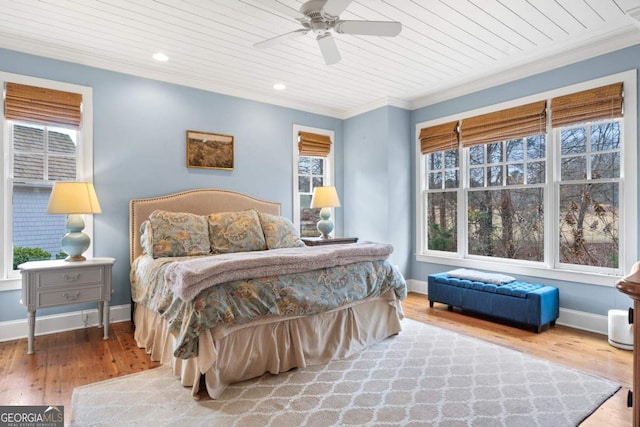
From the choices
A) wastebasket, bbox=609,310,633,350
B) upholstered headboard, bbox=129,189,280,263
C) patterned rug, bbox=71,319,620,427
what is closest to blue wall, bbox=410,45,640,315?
wastebasket, bbox=609,310,633,350

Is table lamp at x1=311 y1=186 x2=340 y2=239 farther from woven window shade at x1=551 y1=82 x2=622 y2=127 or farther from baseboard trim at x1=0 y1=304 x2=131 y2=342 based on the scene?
woven window shade at x1=551 y1=82 x2=622 y2=127

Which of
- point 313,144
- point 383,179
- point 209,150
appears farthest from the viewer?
point 313,144

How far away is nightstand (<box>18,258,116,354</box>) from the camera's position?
2.85m

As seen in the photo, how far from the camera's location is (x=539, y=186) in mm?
3814

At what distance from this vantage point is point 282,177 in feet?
16.1

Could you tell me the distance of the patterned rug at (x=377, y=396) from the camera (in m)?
1.96

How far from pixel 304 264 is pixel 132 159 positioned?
2412mm

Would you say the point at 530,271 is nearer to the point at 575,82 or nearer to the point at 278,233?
the point at 575,82

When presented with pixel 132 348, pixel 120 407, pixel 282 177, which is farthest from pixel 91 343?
pixel 282 177

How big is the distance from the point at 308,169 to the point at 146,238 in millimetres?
2538

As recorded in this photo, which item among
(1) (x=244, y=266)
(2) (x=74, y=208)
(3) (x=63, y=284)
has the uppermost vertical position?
(2) (x=74, y=208)

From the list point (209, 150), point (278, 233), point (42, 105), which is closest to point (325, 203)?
point (278, 233)

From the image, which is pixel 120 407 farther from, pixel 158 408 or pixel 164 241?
pixel 164 241

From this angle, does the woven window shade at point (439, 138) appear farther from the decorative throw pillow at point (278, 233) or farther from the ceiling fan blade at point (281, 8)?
the ceiling fan blade at point (281, 8)
